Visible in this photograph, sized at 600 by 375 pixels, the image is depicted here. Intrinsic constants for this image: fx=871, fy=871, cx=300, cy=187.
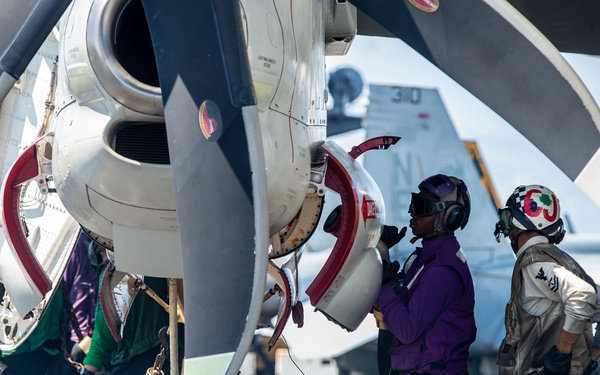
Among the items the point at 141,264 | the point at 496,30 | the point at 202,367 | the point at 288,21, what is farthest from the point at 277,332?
the point at 496,30

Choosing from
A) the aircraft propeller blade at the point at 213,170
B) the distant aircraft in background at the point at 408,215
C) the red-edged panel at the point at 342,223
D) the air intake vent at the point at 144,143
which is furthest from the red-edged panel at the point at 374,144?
the distant aircraft in background at the point at 408,215

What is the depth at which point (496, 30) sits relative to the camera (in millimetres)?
3574

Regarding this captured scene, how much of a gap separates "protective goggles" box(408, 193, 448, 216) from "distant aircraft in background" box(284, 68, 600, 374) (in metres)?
4.51

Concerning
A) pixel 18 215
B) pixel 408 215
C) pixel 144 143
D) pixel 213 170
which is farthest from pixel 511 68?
pixel 408 215

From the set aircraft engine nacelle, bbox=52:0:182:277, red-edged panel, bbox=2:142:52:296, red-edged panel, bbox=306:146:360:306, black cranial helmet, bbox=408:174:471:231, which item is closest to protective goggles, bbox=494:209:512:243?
black cranial helmet, bbox=408:174:471:231

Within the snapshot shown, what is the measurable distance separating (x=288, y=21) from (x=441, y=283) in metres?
1.43

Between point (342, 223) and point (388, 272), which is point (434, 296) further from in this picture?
point (342, 223)

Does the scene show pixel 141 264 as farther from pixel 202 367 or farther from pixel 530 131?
pixel 530 131

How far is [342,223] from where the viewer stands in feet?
12.6

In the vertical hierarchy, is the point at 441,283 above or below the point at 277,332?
above

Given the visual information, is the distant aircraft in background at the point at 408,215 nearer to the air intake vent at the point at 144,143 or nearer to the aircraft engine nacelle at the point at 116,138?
the aircraft engine nacelle at the point at 116,138

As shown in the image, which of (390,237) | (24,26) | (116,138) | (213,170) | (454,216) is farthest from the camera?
(390,237)

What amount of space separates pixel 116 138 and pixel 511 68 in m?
1.62

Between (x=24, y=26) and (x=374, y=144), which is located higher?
(x=24, y=26)
